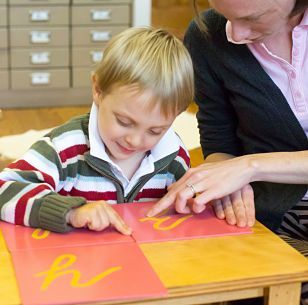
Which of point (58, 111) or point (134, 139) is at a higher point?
point (134, 139)

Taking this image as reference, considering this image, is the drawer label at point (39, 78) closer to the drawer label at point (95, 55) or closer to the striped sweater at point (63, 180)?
the drawer label at point (95, 55)

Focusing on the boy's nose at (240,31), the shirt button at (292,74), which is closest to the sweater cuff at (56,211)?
the boy's nose at (240,31)

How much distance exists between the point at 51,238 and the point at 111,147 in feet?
0.85

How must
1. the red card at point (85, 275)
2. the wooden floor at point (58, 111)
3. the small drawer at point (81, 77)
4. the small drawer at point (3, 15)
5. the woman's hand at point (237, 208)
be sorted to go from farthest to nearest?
the small drawer at point (81, 77) < the small drawer at point (3, 15) < the wooden floor at point (58, 111) < the woman's hand at point (237, 208) < the red card at point (85, 275)

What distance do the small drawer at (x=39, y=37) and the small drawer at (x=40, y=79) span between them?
5.8 inches

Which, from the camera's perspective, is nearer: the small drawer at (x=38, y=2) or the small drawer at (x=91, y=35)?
the small drawer at (x=38, y=2)

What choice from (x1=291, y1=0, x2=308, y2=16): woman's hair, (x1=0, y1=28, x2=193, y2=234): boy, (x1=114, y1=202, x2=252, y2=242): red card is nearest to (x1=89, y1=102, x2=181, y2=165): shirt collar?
(x1=0, y1=28, x2=193, y2=234): boy

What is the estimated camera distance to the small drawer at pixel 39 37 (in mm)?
3537

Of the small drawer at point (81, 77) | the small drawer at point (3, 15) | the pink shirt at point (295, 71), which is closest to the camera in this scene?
the pink shirt at point (295, 71)

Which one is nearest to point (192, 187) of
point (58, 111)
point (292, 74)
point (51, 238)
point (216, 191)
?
point (216, 191)

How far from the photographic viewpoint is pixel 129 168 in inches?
51.3

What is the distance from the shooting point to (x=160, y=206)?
1.17 metres

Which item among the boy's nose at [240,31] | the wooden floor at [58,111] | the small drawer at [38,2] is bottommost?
the wooden floor at [58,111]

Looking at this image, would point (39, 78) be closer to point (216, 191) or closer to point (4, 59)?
point (4, 59)
